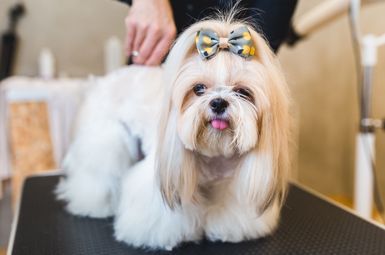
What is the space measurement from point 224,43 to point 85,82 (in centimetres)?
130

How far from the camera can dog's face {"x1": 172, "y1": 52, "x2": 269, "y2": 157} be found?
2.51 feet

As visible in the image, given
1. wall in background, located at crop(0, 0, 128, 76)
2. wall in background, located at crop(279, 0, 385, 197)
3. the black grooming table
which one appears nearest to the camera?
the black grooming table

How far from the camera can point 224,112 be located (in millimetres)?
769

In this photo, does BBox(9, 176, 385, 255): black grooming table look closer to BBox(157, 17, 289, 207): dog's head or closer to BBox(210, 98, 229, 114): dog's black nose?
BBox(157, 17, 289, 207): dog's head

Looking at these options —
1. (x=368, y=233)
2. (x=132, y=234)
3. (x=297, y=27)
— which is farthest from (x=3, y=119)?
(x=368, y=233)

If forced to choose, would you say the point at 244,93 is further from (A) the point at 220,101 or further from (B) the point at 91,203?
(B) the point at 91,203

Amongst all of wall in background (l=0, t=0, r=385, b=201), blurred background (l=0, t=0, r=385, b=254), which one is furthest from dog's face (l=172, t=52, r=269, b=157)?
wall in background (l=0, t=0, r=385, b=201)

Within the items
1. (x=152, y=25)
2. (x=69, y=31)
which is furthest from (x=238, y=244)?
(x=69, y=31)

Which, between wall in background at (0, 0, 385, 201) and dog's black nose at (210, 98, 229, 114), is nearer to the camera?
dog's black nose at (210, 98, 229, 114)

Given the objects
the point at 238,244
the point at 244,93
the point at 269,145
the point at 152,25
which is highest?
the point at 152,25

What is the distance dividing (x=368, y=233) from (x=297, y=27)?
101 cm

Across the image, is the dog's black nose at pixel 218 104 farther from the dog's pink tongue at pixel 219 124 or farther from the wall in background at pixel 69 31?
the wall in background at pixel 69 31

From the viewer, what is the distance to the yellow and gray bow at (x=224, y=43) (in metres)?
0.78

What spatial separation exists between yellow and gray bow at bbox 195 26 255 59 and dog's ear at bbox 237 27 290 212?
0.03 metres
